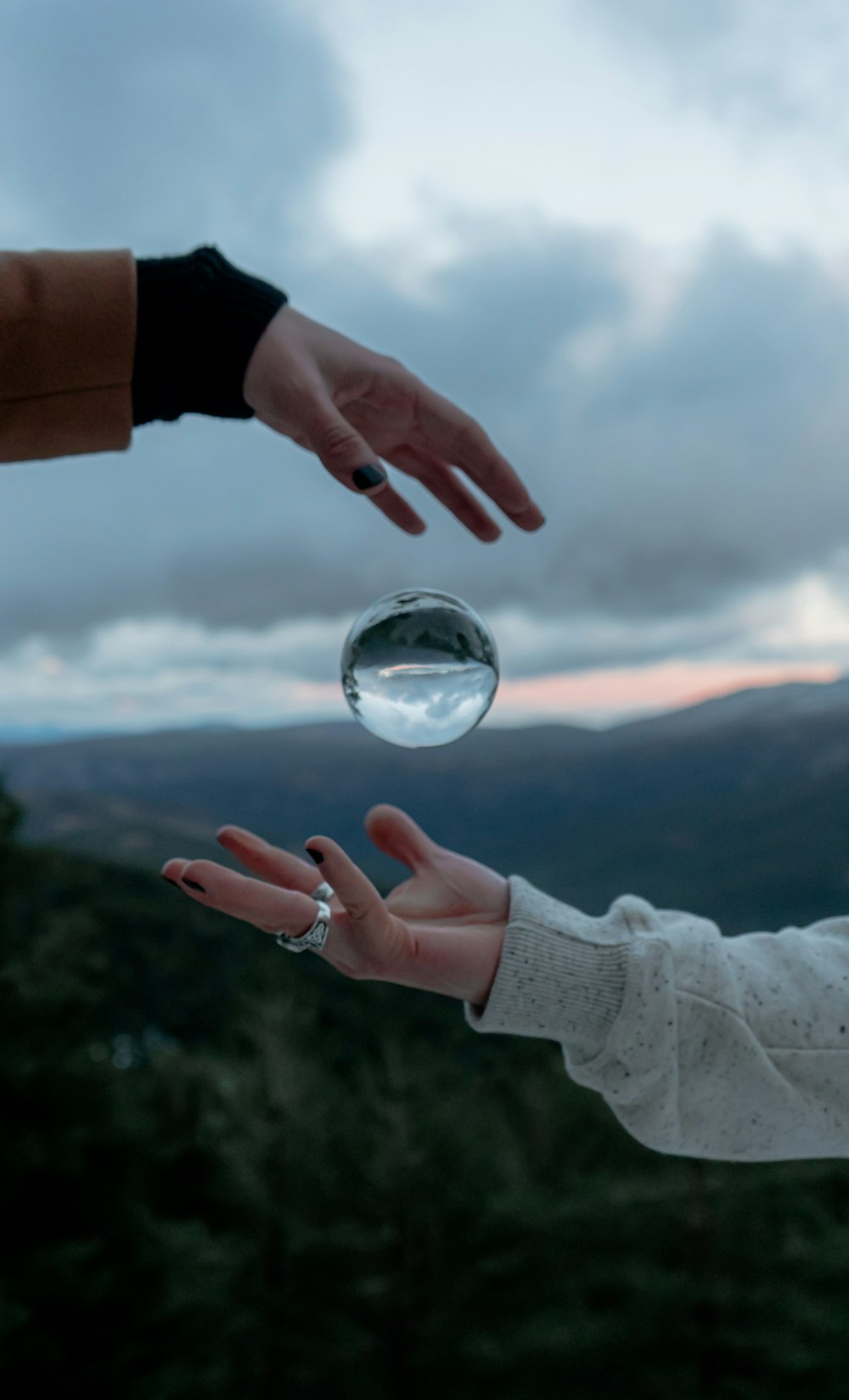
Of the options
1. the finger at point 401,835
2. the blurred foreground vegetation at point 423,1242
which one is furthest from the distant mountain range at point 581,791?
the finger at point 401,835

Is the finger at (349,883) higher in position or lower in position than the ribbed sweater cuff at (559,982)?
higher

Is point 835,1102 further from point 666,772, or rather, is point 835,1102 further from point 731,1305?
point 666,772

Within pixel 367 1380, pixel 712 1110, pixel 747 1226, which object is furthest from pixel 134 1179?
pixel 712 1110

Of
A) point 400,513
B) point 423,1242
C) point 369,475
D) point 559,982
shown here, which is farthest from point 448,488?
point 423,1242

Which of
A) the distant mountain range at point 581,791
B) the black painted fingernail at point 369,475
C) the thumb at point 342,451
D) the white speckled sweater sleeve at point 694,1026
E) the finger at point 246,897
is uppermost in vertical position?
the distant mountain range at point 581,791

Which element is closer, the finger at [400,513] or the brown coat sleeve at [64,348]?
the brown coat sleeve at [64,348]

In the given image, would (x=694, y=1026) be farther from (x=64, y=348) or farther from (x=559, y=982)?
(x=64, y=348)

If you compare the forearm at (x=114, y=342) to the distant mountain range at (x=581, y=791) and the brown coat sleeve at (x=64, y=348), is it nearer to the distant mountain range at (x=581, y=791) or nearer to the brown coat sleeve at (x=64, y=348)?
the brown coat sleeve at (x=64, y=348)
